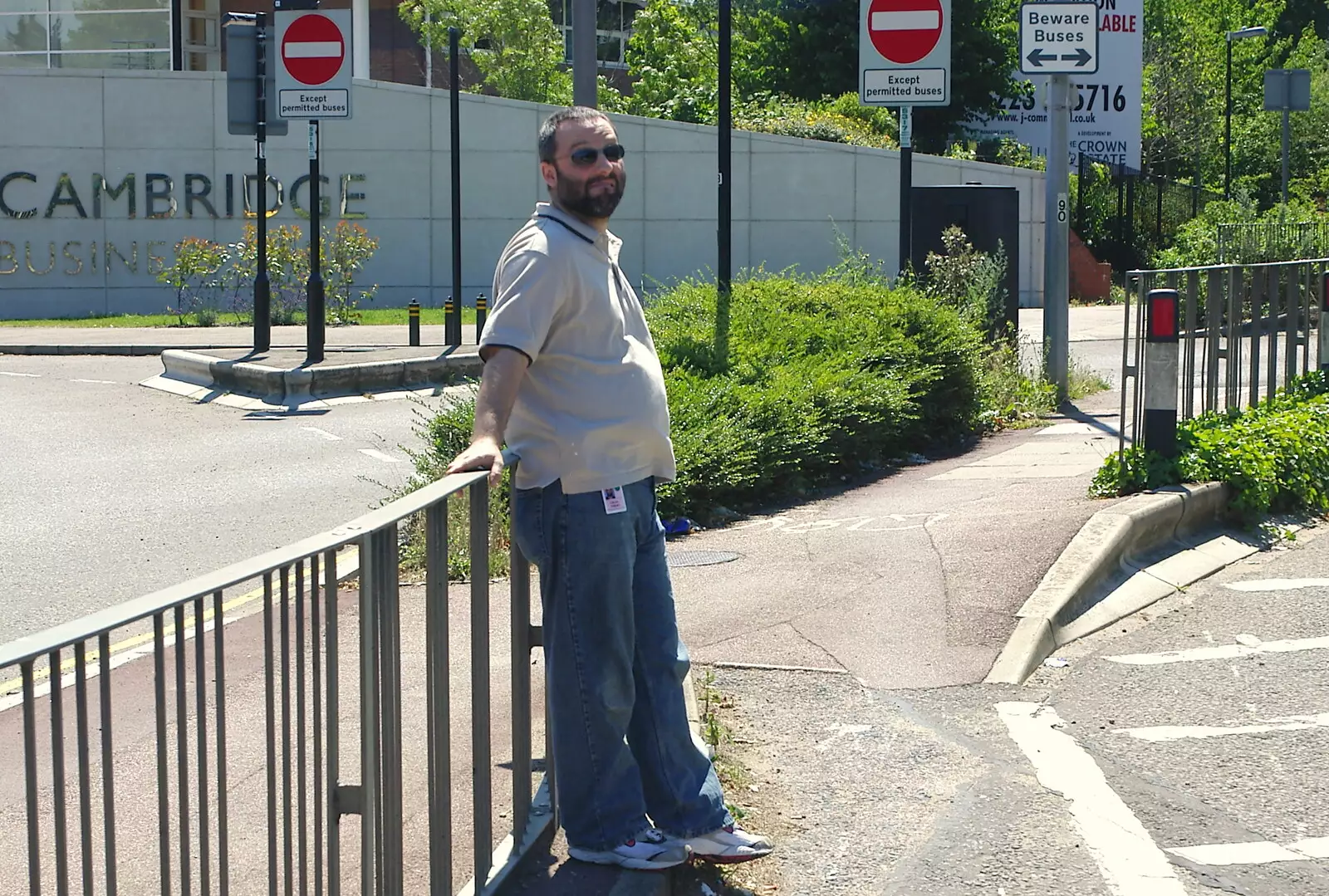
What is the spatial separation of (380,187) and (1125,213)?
54.7 feet

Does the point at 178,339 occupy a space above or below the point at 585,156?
below

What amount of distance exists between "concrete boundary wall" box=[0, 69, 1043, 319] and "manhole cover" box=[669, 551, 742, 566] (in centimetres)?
2348

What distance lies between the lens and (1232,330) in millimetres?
→ 10203

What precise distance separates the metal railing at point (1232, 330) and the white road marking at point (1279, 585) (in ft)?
4.01

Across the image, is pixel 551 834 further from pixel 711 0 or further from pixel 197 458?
pixel 711 0

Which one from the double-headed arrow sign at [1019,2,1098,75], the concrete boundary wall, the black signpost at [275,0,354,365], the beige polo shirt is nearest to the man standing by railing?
the beige polo shirt

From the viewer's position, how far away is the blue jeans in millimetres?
4031

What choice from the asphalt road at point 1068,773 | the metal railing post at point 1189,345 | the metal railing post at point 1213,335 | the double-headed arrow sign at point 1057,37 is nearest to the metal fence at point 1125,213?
the double-headed arrow sign at point 1057,37

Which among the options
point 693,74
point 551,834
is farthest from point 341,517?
point 693,74

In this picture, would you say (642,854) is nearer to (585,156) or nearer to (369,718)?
(369,718)

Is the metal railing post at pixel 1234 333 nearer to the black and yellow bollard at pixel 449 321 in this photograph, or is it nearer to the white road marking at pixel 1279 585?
the white road marking at pixel 1279 585

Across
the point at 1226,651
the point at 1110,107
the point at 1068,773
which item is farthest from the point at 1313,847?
the point at 1110,107

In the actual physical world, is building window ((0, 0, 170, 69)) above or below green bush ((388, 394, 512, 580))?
above

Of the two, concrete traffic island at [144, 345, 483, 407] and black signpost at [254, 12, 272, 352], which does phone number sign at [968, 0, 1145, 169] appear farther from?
concrete traffic island at [144, 345, 483, 407]
